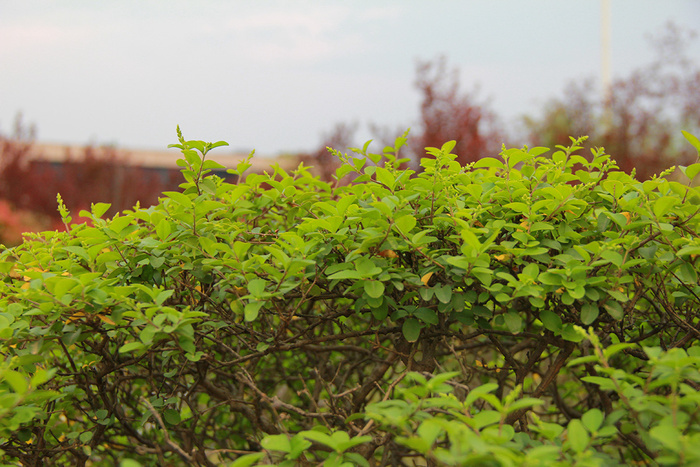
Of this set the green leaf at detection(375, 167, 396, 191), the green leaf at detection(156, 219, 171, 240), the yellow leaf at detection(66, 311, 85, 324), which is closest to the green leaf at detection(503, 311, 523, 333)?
the green leaf at detection(375, 167, 396, 191)

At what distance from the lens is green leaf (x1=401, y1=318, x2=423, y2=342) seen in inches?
66.9

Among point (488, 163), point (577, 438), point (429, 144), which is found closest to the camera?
point (577, 438)

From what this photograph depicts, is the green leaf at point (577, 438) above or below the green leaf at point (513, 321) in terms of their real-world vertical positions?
below

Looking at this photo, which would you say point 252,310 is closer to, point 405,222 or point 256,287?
point 256,287

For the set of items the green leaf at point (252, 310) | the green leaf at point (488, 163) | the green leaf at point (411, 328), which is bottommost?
the green leaf at point (411, 328)

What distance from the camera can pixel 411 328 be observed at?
172 centimetres

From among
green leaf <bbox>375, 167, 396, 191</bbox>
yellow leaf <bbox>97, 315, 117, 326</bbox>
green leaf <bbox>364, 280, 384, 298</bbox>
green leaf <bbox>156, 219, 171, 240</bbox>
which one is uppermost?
green leaf <bbox>375, 167, 396, 191</bbox>

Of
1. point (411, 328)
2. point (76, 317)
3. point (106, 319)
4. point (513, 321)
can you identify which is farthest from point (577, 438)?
point (76, 317)

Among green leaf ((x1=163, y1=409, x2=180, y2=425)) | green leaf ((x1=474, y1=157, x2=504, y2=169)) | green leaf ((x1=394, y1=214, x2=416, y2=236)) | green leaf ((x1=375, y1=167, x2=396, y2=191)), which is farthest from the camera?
green leaf ((x1=474, y1=157, x2=504, y2=169))

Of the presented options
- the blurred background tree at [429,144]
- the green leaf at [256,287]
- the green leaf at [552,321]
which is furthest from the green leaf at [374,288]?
the blurred background tree at [429,144]

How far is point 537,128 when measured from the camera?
27062mm

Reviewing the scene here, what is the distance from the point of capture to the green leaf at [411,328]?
1.70 meters

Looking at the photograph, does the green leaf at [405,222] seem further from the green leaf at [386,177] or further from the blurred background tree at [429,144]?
the blurred background tree at [429,144]

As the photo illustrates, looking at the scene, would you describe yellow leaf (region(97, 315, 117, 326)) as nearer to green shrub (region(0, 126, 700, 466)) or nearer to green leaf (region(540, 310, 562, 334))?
green shrub (region(0, 126, 700, 466))
